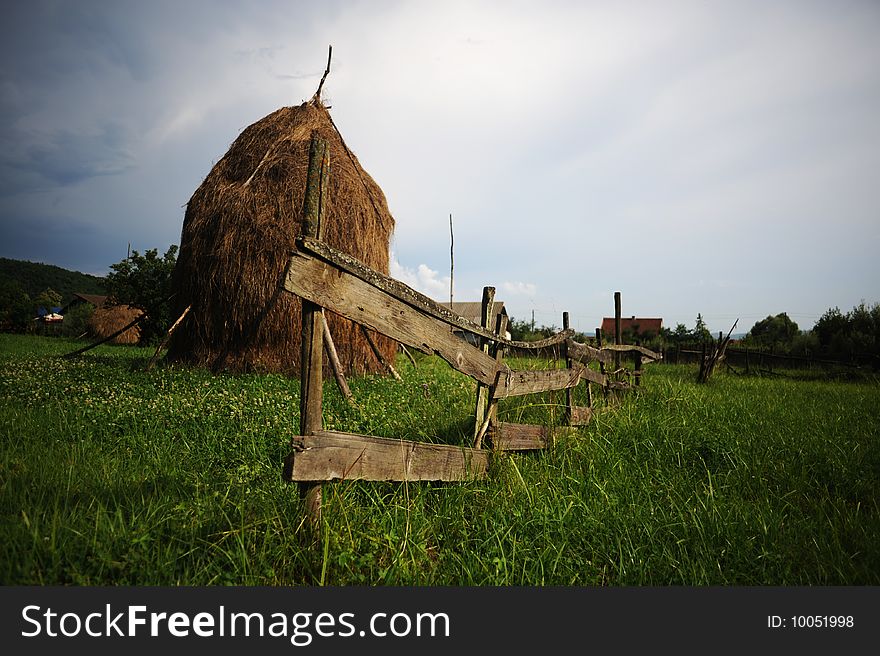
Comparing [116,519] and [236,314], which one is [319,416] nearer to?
[116,519]

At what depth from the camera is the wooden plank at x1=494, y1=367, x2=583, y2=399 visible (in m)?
4.46

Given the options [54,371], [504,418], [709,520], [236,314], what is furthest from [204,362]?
[709,520]

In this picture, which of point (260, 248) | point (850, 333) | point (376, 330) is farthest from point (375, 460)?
point (850, 333)

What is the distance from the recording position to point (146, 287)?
16.3 m

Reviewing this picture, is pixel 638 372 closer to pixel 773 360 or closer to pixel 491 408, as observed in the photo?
pixel 491 408

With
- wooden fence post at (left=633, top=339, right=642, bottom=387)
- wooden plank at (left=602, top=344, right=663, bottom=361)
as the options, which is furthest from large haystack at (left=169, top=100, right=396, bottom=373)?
wooden fence post at (left=633, top=339, right=642, bottom=387)

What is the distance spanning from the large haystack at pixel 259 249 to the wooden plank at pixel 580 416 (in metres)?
5.29

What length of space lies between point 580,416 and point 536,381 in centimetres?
144

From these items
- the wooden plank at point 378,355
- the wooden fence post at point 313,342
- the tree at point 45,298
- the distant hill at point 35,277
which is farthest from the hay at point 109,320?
the wooden fence post at point 313,342

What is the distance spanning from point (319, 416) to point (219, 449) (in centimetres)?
283

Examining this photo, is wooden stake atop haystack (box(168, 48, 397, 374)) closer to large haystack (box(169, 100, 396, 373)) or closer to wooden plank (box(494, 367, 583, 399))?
large haystack (box(169, 100, 396, 373))

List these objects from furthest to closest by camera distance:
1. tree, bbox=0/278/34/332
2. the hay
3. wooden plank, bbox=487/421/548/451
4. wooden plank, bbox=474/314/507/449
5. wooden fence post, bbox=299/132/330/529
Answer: the hay, tree, bbox=0/278/34/332, wooden plank, bbox=487/421/548/451, wooden plank, bbox=474/314/507/449, wooden fence post, bbox=299/132/330/529

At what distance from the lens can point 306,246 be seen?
2.68 metres

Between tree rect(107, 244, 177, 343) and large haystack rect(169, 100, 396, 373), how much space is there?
265 inches
